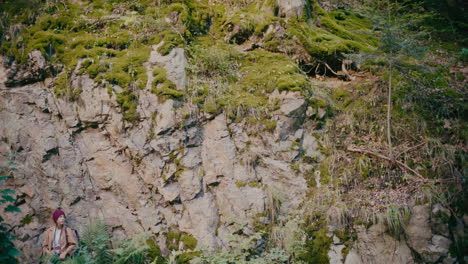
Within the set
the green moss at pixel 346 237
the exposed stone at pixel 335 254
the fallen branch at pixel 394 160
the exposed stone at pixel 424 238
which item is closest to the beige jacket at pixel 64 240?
the exposed stone at pixel 335 254

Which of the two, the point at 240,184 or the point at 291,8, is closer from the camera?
the point at 240,184

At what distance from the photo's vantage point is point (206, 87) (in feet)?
19.1

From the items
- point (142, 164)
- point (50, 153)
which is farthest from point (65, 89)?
point (142, 164)

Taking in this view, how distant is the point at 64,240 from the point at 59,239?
3.5 inches

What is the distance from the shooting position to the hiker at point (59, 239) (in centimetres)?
446

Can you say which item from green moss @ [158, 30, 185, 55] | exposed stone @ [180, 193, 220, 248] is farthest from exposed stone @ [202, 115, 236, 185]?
green moss @ [158, 30, 185, 55]

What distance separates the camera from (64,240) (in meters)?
4.54

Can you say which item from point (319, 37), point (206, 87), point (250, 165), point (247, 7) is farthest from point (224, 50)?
point (250, 165)

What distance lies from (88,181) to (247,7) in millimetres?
5812

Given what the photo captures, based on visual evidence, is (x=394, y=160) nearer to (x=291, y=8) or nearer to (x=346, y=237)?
(x=346, y=237)

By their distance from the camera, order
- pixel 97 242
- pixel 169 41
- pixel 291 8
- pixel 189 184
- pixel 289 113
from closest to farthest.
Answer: pixel 97 242 < pixel 189 184 < pixel 289 113 < pixel 169 41 < pixel 291 8

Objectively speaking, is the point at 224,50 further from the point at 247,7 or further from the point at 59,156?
the point at 59,156

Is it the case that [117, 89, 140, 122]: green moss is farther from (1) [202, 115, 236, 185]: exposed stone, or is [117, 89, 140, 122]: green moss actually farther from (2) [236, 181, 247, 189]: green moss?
(2) [236, 181, 247, 189]: green moss

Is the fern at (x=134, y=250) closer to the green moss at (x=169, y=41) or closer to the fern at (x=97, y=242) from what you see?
the fern at (x=97, y=242)
